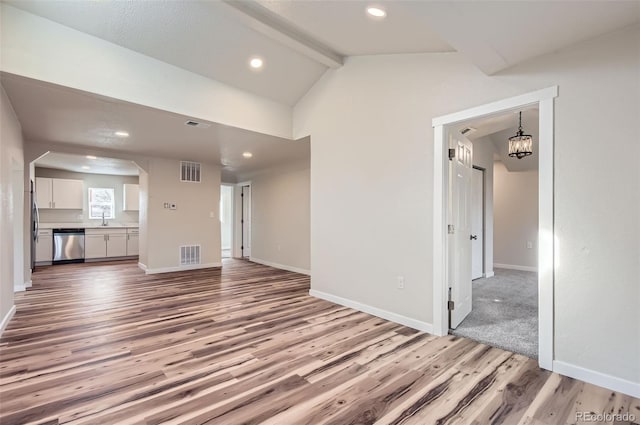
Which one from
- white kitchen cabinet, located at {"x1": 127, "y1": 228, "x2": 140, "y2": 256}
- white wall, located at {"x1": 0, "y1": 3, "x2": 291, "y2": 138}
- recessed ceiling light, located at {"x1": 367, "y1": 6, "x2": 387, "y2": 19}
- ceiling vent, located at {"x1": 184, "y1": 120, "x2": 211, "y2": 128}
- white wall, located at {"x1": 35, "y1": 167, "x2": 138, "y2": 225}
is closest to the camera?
recessed ceiling light, located at {"x1": 367, "y1": 6, "x2": 387, "y2": 19}

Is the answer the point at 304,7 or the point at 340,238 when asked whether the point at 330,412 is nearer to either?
the point at 340,238

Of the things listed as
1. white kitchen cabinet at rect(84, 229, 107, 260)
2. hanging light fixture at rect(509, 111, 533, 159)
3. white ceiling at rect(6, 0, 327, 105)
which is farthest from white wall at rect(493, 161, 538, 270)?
white kitchen cabinet at rect(84, 229, 107, 260)

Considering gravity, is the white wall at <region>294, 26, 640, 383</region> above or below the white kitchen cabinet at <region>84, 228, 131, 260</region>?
above

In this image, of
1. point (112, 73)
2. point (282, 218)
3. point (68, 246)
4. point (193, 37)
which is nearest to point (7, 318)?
point (112, 73)

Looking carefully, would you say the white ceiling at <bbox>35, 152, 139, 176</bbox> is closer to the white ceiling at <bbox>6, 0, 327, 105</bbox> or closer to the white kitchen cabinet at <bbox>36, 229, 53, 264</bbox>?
the white kitchen cabinet at <bbox>36, 229, 53, 264</bbox>

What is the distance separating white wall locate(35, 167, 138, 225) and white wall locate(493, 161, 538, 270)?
959 centimetres

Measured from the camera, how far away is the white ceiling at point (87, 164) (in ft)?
20.9

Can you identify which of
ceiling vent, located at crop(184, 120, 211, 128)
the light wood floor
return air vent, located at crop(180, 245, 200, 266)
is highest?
ceiling vent, located at crop(184, 120, 211, 128)

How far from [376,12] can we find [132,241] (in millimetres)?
8236

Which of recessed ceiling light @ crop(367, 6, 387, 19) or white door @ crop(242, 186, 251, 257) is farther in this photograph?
white door @ crop(242, 186, 251, 257)

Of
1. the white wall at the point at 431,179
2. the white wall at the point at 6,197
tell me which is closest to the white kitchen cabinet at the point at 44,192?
the white wall at the point at 6,197

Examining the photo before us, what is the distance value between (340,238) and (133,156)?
458cm

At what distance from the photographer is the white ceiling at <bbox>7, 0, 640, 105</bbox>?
6.07 feet

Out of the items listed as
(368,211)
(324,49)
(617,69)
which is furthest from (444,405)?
(324,49)
